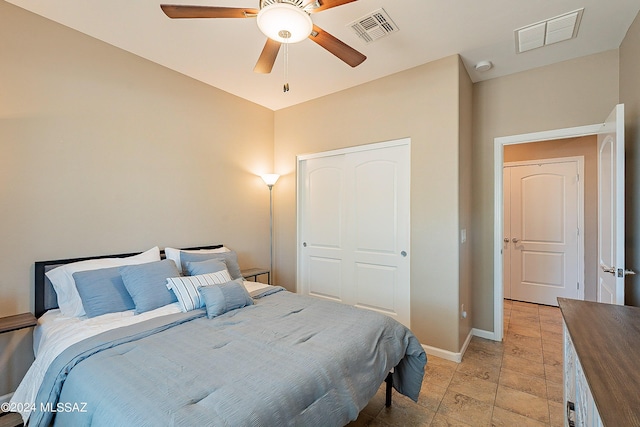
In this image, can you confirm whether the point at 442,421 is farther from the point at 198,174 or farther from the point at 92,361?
the point at 198,174

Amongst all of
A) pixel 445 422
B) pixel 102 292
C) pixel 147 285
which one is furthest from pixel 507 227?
pixel 102 292

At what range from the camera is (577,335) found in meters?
1.19

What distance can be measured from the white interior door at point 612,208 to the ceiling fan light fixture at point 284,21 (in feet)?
6.76

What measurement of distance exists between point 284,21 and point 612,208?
→ 246 centimetres

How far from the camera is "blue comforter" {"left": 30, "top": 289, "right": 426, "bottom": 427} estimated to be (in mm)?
1116

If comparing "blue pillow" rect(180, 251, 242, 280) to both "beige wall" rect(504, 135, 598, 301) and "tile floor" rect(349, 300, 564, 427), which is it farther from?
"beige wall" rect(504, 135, 598, 301)

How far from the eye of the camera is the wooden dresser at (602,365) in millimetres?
784

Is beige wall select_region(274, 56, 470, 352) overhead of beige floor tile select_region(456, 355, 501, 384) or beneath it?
overhead

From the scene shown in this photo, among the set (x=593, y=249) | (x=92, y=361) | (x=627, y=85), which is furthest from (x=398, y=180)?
(x=593, y=249)

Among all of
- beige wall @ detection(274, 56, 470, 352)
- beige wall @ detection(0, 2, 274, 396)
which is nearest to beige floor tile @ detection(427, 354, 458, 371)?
beige wall @ detection(274, 56, 470, 352)

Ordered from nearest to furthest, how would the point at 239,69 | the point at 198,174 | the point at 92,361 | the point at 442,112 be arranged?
the point at 92,361 < the point at 442,112 < the point at 239,69 < the point at 198,174

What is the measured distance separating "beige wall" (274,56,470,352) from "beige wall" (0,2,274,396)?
167 cm

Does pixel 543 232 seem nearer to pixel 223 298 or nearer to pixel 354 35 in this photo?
pixel 354 35

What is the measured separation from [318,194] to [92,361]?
2754 mm
